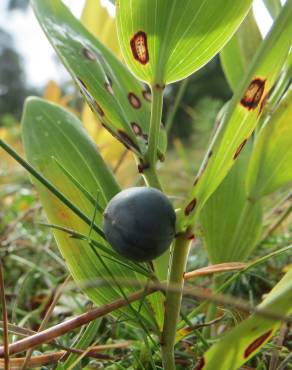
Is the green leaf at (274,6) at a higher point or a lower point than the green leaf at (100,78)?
higher

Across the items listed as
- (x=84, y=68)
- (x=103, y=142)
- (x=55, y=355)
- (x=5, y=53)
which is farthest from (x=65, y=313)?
(x=5, y=53)

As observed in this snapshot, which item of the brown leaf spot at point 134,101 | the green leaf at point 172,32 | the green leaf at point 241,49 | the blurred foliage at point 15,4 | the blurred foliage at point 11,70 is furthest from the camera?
the blurred foliage at point 15,4

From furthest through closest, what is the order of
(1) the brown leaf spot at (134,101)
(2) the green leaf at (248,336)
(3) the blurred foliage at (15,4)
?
(3) the blurred foliage at (15,4) < (1) the brown leaf spot at (134,101) < (2) the green leaf at (248,336)

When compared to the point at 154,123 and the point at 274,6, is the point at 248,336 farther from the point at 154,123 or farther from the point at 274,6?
the point at 274,6

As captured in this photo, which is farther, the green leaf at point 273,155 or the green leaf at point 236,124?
the green leaf at point 273,155

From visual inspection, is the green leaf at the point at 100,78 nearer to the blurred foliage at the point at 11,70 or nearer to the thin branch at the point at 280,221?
the thin branch at the point at 280,221

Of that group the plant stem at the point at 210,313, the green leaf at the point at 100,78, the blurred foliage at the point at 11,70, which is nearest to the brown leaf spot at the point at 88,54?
the green leaf at the point at 100,78

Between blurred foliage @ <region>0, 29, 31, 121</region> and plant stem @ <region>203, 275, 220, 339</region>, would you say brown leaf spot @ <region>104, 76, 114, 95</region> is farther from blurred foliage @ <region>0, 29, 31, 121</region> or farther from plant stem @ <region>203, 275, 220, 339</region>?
blurred foliage @ <region>0, 29, 31, 121</region>
